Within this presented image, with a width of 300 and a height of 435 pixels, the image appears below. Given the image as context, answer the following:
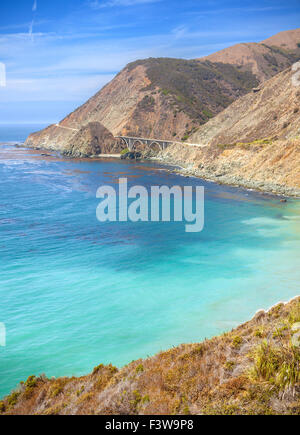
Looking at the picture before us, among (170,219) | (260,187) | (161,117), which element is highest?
(161,117)

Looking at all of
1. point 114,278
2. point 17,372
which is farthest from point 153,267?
point 17,372

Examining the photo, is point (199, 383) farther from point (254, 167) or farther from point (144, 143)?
point (144, 143)

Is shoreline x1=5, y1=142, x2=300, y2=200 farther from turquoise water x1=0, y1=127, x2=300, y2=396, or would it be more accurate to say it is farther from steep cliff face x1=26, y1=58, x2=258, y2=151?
steep cliff face x1=26, y1=58, x2=258, y2=151

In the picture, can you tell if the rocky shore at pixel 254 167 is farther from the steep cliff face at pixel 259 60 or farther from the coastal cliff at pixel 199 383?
the steep cliff face at pixel 259 60

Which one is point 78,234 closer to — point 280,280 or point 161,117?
point 280,280

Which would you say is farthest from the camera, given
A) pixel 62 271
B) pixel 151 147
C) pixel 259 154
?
pixel 151 147

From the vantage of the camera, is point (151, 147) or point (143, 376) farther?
point (151, 147)
